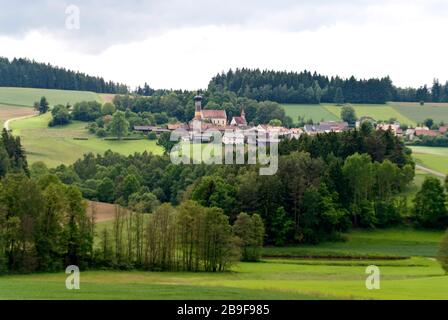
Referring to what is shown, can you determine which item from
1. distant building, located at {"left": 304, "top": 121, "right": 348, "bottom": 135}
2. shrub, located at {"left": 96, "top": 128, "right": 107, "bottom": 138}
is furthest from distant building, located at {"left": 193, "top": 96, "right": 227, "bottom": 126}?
shrub, located at {"left": 96, "top": 128, "right": 107, "bottom": 138}

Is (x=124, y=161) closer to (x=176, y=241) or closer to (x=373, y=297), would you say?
(x=176, y=241)

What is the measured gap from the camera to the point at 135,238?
171 feet

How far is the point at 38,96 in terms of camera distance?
615ft

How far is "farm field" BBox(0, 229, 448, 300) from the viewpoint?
31.3 m

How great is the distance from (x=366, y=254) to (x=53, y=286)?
32745 millimetres

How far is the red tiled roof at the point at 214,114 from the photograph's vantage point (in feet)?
533

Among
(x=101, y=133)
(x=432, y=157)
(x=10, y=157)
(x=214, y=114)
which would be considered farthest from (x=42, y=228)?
(x=214, y=114)

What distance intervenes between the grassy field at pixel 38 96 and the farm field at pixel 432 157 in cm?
9098

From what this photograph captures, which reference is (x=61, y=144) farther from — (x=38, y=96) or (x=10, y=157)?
(x=38, y=96)

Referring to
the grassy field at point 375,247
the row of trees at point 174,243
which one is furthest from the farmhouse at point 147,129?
the row of trees at point 174,243

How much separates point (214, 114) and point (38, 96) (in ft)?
166

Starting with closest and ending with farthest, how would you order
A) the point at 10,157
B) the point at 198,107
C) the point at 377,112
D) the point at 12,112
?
the point at 10,157 < the point at 12,112 < the point at 198,107 < the point at 377,112

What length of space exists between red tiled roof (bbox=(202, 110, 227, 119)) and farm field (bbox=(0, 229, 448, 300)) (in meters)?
93.6

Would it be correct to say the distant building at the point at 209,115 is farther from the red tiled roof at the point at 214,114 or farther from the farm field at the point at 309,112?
the farm field at the point at 309,112
